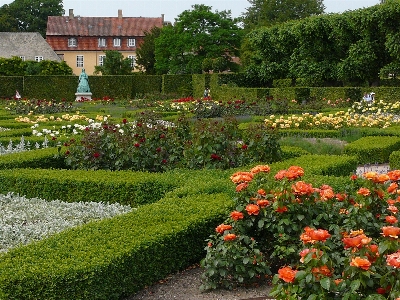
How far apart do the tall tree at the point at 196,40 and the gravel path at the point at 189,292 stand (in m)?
43.9

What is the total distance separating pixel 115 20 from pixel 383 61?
133 ft

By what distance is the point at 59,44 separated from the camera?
65.6 m

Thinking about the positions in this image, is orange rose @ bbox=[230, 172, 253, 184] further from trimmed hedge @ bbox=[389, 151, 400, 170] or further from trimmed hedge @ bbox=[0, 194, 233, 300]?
trimmed hedge @ bbox=[389, 151, 400, 170]

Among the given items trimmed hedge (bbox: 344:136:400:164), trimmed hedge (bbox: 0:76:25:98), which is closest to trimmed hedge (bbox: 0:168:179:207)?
trimmed hedge (bbox: 344:136:400:164)

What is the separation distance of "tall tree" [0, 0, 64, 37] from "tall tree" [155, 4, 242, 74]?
2542 cm

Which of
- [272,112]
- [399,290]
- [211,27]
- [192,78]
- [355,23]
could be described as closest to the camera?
[399,290]

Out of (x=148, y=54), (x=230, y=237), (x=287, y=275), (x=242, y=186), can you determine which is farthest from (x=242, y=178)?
(x=148, y=54)

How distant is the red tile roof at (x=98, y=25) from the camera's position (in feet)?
214

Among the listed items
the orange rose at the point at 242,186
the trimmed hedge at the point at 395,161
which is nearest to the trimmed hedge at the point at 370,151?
the trimmed hedge at the point at 395,161

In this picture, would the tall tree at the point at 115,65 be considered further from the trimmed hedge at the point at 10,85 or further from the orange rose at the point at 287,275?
the orange rose at the point at 287,275

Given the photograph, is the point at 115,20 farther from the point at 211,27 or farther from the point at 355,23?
the point at 355,23

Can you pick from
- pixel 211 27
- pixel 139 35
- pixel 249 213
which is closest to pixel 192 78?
pixel 211 27

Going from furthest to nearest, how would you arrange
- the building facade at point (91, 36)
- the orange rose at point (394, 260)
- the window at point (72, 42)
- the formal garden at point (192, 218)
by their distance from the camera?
1. the window at point (72, 42)
2. the building facade at point (91, 36)
3. the formal garden at point (192, 218)
4. the orange rose at point (394, 260)

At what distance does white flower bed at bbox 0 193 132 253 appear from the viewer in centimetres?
621
